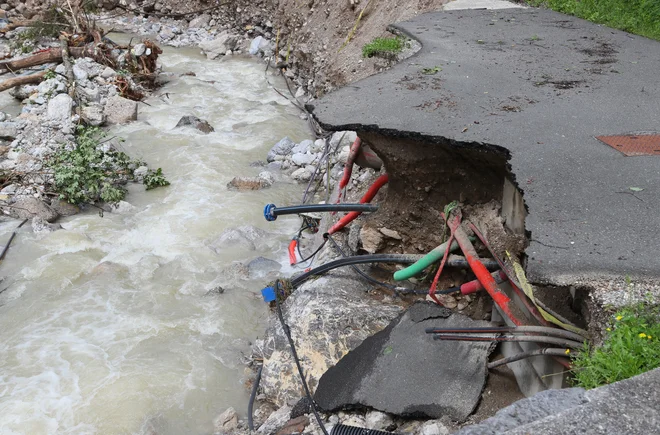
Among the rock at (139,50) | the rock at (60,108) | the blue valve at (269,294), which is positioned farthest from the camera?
the rock at (139,50)

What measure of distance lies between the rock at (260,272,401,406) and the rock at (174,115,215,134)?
18.3 feet

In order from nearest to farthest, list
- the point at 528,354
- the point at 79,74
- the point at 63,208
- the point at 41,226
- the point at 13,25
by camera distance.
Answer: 1. the point at 528,354
2. the point at 41,226
3. the point at 63,208
4. the point at 79,74
5. the point at 13,25

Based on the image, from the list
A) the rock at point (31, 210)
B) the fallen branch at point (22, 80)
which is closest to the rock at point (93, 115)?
the fallen branch at point (22, 80)

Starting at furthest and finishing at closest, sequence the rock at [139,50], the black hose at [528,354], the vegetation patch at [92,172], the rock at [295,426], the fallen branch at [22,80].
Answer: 1. the rock at [139,50]
2. the fallen branch at [22,80]
3. the vegetation patch at [92,172]
4. the rock at [295,426]
5. the black hose at [528,354]

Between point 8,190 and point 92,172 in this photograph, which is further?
point 92,172

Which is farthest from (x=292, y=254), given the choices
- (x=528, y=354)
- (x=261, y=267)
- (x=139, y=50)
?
(x=139, y=50)

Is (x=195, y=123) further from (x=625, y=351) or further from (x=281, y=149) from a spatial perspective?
(x=625, y=351)

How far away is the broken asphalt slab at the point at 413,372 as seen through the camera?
3.38 metres

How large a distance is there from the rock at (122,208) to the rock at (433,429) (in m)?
5.30

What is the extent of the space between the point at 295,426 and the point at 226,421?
0.85m

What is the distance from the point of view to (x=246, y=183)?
784cm

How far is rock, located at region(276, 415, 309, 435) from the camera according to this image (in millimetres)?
3670

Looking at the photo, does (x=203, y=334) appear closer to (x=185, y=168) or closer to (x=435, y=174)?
(x=435, y=174)

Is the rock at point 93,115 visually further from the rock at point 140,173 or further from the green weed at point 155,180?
the green weed at point 155,180
